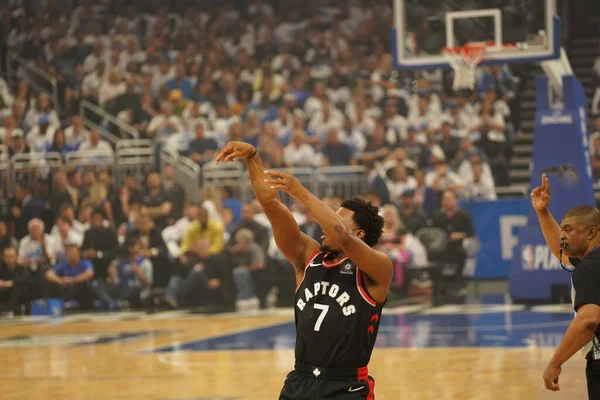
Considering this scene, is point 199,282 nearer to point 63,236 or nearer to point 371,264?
point 63,236

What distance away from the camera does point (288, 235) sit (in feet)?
18.6

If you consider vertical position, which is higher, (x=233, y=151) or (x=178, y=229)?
(x=233, y=151)

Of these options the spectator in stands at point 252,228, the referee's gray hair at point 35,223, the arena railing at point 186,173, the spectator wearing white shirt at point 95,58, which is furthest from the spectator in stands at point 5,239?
the spectator wearing white shirt at point 95,58

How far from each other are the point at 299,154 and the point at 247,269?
3.54 metres

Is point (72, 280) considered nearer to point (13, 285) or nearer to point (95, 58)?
point (13, 285)

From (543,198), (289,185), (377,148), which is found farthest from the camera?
(377,148)

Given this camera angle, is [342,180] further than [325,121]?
No

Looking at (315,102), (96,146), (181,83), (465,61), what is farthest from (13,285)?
(465,61)

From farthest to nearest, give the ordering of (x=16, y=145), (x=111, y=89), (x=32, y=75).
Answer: (x=32, y=75), (x=111, y=89), (x=16, y=145)

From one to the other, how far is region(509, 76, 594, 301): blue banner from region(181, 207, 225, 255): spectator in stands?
5394 millimetres

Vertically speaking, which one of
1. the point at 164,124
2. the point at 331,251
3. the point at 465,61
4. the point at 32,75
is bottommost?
the point at 331,251

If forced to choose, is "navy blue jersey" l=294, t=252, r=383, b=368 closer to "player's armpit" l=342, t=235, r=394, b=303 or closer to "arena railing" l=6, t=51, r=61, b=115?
"player's armpit" l=342, t=235, r=394, b=303

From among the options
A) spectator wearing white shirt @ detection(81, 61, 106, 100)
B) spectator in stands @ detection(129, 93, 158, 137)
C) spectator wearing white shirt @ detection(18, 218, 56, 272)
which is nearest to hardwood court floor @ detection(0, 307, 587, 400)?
spectator wearing white shirt @ detection(18, 218, 56, 272)

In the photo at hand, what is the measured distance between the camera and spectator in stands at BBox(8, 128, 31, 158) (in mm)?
21719
